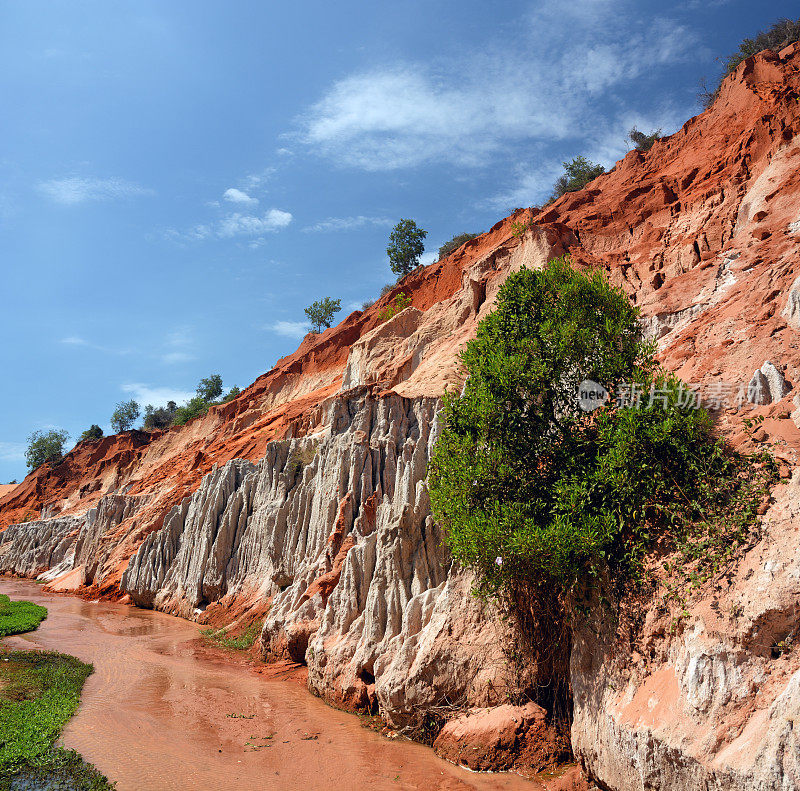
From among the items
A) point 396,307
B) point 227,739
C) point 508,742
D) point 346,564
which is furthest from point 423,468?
point 396,307

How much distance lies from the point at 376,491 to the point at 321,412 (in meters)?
11.7

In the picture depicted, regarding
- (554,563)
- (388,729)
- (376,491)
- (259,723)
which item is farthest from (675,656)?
(376,491)

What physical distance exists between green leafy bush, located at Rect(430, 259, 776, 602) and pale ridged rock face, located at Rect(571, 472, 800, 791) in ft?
2.88

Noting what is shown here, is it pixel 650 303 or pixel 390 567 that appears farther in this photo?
pixel 650 303

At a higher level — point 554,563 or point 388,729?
point 554,563

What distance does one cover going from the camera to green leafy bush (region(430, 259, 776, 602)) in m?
8.99

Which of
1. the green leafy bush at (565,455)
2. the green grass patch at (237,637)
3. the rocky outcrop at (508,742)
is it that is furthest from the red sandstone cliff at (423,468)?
the green grass patch at (237,637)

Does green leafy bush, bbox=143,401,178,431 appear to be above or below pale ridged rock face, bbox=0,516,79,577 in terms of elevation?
above

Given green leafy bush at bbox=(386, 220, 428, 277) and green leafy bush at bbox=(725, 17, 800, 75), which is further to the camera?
green leafy bush at bbox=(386, 220, 428, 277)

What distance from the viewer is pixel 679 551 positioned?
28.2ft

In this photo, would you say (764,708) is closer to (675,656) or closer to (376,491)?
(675,656)

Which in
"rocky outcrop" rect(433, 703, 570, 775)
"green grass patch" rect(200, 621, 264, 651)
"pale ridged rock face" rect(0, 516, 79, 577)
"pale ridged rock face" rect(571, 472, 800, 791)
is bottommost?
"pale ridged rock face" rect(0, 516, 79, 577)

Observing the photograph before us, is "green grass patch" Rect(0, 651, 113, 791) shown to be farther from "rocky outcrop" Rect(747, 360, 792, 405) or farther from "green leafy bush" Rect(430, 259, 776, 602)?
"rocky outcrop" Rect(747, 360, 792, 405)

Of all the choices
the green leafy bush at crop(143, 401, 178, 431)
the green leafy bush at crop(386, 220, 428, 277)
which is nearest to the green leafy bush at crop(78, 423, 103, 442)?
the green leafy bush at crop(143, 401, 178, 431)
